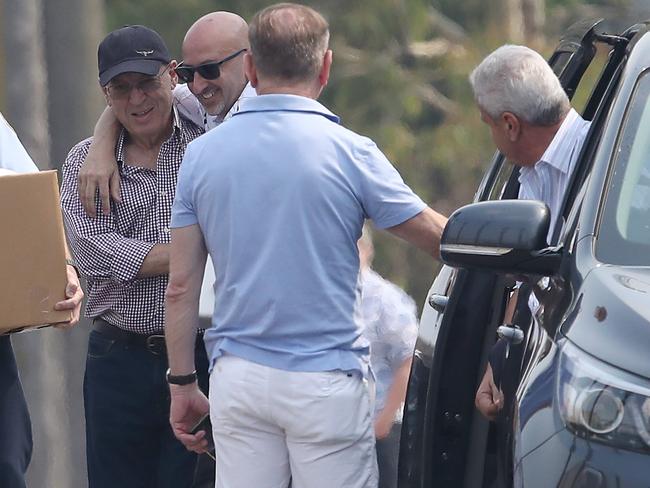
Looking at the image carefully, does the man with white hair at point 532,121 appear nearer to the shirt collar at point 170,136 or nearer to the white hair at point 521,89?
the white hair at point 521,89

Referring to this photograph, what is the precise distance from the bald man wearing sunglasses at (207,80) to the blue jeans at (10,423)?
24.0 inches

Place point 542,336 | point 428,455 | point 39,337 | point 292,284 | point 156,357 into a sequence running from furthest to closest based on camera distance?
point 39,337, point 156,357, point 428,455, point 292,284, point 542,336

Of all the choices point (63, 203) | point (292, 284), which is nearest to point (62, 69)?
point (63, 203)

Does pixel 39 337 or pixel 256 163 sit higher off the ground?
pixel 256 163

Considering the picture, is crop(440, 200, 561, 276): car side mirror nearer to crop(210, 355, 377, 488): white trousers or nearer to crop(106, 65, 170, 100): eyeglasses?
crop(210, 355, 377, 488): white trousers

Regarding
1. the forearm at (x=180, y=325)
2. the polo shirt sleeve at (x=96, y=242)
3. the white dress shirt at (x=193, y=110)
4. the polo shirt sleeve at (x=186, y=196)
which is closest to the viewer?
the polo shirt sleeve at (x=186, y=196)

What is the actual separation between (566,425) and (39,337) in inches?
233

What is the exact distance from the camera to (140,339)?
5.09 meters

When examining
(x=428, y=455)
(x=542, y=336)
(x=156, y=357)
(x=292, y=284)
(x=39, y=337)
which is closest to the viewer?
(x=542, y=336)

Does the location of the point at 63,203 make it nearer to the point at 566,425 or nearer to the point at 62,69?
the point at 566,425

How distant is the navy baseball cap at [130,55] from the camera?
4.98 metres

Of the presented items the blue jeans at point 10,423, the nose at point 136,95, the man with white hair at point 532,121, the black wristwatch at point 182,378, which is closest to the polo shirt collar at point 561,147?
the man with white hair at point 532,121

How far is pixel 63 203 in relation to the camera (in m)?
5.19

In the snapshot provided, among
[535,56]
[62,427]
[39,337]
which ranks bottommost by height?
[62,427]
